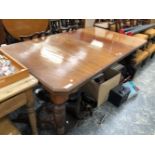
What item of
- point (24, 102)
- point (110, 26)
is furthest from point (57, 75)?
point (110, 26)

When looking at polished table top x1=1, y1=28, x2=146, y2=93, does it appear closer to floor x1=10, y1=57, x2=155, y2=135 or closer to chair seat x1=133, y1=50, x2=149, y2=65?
chair seat x1=133, y1=50, x2=149, y2=65

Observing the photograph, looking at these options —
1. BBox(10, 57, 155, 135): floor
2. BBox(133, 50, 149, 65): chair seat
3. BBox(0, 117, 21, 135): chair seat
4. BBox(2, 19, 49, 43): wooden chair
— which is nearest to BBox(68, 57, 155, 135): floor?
BBox(10, 57, 155, 135): floor

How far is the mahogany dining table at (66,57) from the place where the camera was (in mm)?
1062

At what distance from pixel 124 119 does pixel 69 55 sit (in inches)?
35.9

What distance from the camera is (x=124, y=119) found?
5.58 ft

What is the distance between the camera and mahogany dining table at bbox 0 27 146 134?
1062 mm

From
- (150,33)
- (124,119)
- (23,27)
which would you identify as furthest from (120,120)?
(150,33)

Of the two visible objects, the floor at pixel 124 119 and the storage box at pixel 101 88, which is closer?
the floor at pixel 124 119

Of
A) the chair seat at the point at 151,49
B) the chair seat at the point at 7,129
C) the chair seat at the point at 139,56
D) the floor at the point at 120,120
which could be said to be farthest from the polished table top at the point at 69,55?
the chair seat at the point at 151,49

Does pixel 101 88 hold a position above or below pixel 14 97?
below

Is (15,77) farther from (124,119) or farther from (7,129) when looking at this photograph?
(124,119)

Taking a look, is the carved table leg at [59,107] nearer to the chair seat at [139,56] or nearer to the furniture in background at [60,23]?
the chair seat at [139,56]

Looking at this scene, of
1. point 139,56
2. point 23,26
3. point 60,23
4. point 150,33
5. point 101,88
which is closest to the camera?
point 101,88

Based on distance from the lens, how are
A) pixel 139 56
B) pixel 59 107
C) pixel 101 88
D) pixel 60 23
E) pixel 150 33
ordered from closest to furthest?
pixel 59 107 → pixel 101 88 → pixel 139 56 → pixel 60 23 → pixel 150 33
